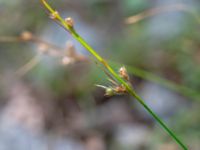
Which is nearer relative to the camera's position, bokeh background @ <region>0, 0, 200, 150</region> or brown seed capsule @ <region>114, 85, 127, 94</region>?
brown seed capsule @ <region>114, 85, 127, 94</region>

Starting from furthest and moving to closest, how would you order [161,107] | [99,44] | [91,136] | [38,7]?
[38,7], [99,44], [91,136], [161,107]

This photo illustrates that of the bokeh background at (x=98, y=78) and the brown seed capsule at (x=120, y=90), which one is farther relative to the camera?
the bokeh background at (x=98, y=78)

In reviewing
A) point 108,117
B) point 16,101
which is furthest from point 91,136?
point 16,101

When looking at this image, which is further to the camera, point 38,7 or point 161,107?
point 38,7

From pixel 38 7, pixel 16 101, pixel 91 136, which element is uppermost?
pixel 38 7

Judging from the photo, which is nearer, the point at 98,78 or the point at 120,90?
the point at 120,90

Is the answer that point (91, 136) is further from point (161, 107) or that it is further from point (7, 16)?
point (7, 16)

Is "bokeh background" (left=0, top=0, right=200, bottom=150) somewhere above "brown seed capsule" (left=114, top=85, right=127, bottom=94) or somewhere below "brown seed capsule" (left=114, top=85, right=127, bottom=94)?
above

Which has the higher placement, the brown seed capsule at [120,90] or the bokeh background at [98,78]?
the bokeh background at [98,78]
